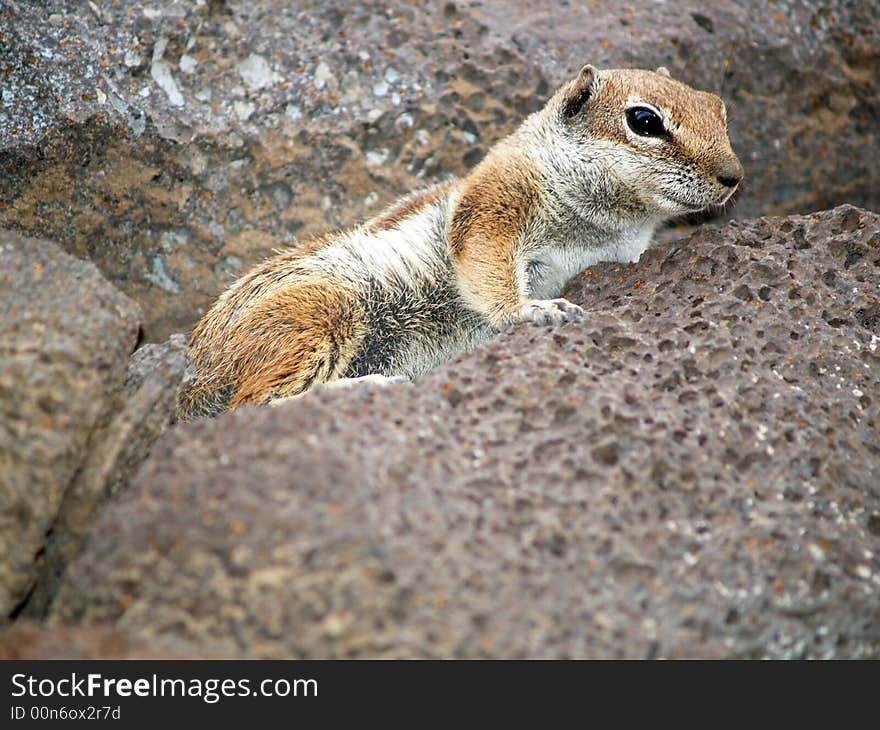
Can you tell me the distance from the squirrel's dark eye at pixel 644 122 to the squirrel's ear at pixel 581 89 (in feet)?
1.17

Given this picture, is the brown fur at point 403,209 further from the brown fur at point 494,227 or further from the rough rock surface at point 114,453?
the rough rock surface at point 114,453

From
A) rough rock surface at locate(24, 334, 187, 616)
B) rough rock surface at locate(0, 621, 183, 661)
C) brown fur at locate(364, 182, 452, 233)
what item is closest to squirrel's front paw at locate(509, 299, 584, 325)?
brown fur at locate(364, 182, 452, 233)

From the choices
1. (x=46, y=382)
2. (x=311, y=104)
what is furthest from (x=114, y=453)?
(x=311, y=104)

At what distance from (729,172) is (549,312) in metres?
1.30

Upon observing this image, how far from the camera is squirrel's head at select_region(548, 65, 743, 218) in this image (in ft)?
16.2

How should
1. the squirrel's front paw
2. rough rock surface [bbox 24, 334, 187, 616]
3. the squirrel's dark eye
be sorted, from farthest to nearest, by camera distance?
the squirrel's dark eye, the squirrel's front paw, rough rock surface [bbox 24, 334, 187, 616]

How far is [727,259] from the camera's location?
4.94 meters

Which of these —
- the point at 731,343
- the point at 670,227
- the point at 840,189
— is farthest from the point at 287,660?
the point at 840,189

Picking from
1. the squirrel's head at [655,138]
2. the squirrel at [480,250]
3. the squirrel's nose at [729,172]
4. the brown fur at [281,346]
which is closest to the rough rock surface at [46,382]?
the brown fur at [281,346]

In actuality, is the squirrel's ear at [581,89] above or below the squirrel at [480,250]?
above

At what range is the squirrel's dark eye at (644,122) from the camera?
16.5ft

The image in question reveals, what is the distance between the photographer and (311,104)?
638cm

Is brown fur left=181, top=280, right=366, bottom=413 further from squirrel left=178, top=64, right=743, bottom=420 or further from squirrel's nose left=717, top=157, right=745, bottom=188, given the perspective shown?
squirrel's nose left=717, top=157, right=745, bottom=188

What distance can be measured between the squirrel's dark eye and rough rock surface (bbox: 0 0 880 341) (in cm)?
168
